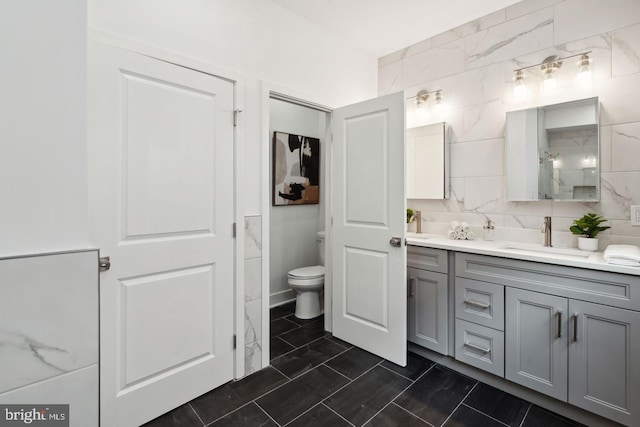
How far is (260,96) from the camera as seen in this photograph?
2156mm

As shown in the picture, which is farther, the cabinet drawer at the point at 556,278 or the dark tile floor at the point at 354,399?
the dark tile floor at the point at 354,399

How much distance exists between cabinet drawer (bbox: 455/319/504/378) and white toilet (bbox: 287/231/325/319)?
1.36 metres

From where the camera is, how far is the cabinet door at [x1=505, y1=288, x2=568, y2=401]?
1747 millimetres

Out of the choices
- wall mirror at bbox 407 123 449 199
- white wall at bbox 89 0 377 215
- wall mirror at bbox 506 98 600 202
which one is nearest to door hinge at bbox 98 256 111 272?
white wall at bbox 89 0 377 215

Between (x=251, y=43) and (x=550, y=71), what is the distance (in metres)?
2.11

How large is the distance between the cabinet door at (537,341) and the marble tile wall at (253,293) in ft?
5.40

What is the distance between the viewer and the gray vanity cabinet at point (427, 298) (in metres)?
2.26

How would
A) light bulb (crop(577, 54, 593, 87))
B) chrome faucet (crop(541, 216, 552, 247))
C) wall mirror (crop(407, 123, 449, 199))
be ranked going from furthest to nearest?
1. wall mirror (crop(407, 123, 449, 199))
2. chrome faucet (crop(541, 216, 552, 247))
3. light bulb (crop(577, 54, 593, 87))

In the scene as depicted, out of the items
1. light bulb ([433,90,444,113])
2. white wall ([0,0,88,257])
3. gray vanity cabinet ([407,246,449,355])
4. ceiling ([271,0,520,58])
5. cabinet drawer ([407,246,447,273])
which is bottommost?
gray vanity cabinet ([407,246,449,355])

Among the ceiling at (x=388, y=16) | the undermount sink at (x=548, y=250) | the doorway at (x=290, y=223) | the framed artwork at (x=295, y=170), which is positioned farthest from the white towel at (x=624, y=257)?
the framed artwork at (x=295, y=170)

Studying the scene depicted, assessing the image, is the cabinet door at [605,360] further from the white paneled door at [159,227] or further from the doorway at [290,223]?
the doorway at [290,223]

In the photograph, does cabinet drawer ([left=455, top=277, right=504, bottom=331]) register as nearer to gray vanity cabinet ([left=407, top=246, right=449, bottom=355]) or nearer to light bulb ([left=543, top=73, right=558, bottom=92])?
gray vanity cabinet ([left=407, top=246, right=449, bottom=355])

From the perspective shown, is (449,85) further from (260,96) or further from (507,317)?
(507,317)

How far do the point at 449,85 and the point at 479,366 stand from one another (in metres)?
2.28
